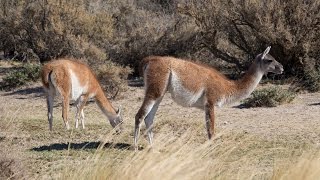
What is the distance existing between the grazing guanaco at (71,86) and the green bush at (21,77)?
7202 mm

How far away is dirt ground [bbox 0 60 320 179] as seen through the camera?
8.97 metres

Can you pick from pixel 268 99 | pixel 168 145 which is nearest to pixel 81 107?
pixel 268 99

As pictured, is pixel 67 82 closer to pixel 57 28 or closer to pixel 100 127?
pixel 100 127

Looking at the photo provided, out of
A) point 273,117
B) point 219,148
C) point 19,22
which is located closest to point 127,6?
point 19,22

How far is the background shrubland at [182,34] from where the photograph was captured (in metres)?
19.5

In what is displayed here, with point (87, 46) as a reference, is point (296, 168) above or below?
above

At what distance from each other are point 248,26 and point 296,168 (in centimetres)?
1503

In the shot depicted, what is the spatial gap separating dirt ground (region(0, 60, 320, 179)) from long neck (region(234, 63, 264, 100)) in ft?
2.06

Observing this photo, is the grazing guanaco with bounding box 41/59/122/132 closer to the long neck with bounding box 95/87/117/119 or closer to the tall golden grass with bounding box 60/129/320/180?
the long neck with bounding box 95/87/117/119

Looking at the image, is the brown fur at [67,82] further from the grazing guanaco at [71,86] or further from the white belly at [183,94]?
the white belly at [183,94]

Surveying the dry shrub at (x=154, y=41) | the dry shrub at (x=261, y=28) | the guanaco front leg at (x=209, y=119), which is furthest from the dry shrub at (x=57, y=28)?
the guanaco front leg at (x=209, y=119)

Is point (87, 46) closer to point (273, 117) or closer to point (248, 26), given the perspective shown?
point (248, 26)

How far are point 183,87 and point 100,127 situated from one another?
3.34 metres

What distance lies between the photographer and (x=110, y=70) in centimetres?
1866
